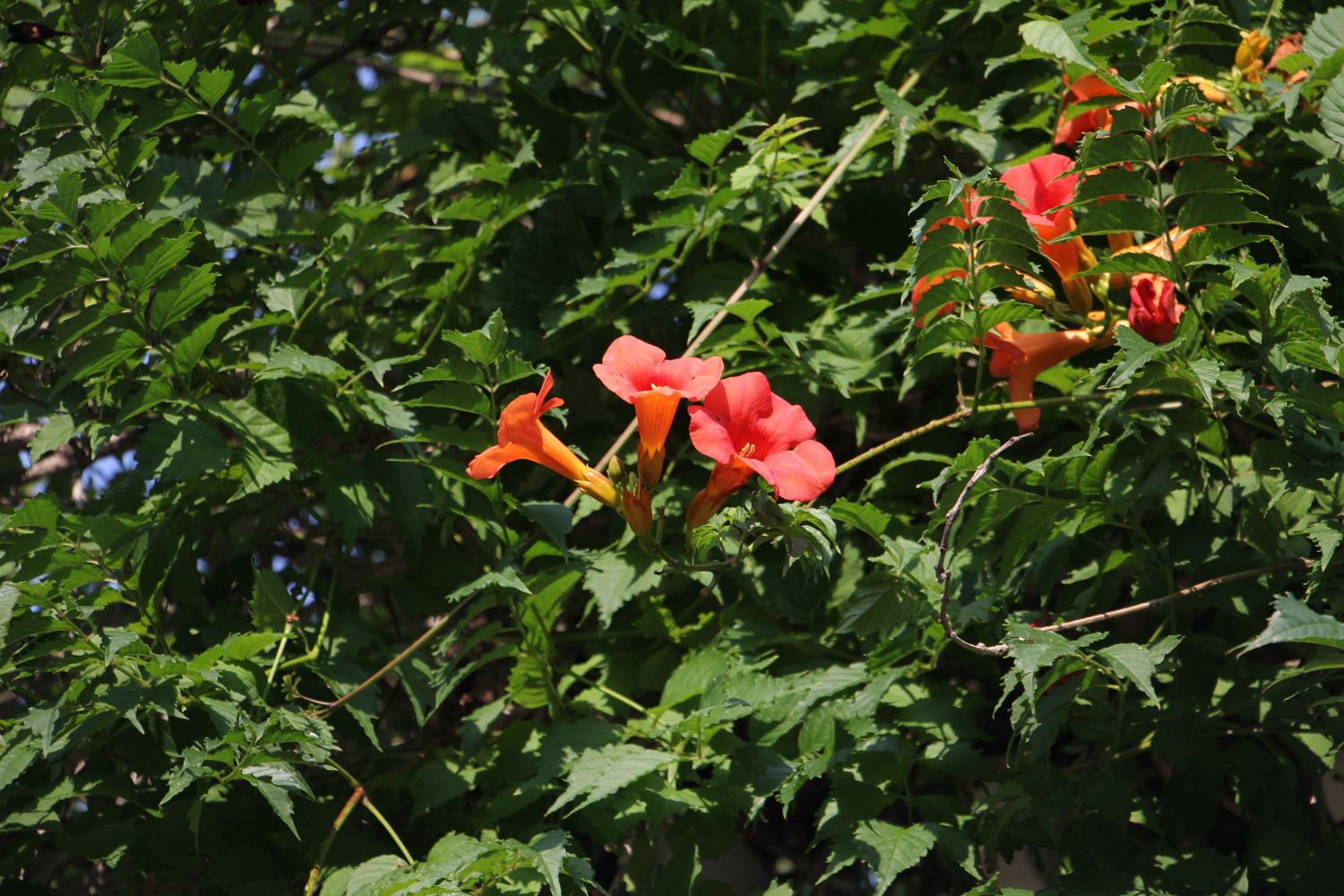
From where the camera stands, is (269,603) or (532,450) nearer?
(532,450)

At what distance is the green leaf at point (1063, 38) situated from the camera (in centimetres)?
182

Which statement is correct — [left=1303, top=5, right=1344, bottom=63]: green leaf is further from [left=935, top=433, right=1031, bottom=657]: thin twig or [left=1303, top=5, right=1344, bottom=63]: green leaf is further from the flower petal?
the flower petal

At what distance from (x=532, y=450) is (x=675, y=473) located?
0.92 meters

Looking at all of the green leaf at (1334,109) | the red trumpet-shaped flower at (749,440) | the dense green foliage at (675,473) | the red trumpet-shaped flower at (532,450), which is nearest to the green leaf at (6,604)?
the dense green foliage at (675,473)

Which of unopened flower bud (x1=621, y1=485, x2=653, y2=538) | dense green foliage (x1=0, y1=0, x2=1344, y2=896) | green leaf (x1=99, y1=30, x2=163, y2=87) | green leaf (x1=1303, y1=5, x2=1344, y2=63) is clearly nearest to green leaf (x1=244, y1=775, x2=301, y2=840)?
dense green foliage (x1=0, y1=0, x2=1344, y2=896)

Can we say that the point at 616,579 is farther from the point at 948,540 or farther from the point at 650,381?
the point at 948,540

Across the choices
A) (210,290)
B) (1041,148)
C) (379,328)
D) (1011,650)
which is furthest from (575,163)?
(1011,650)

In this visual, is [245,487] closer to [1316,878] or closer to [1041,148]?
[1041,148]

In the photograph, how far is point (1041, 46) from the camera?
1.88m

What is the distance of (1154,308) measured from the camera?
1649mm

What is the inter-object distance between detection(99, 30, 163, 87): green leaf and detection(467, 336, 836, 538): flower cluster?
1.33m

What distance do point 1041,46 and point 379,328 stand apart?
6.07 feet

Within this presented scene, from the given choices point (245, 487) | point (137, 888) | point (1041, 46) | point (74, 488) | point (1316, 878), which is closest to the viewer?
point (1316, 878)

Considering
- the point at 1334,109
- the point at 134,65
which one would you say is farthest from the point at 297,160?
the point at 1334,109
